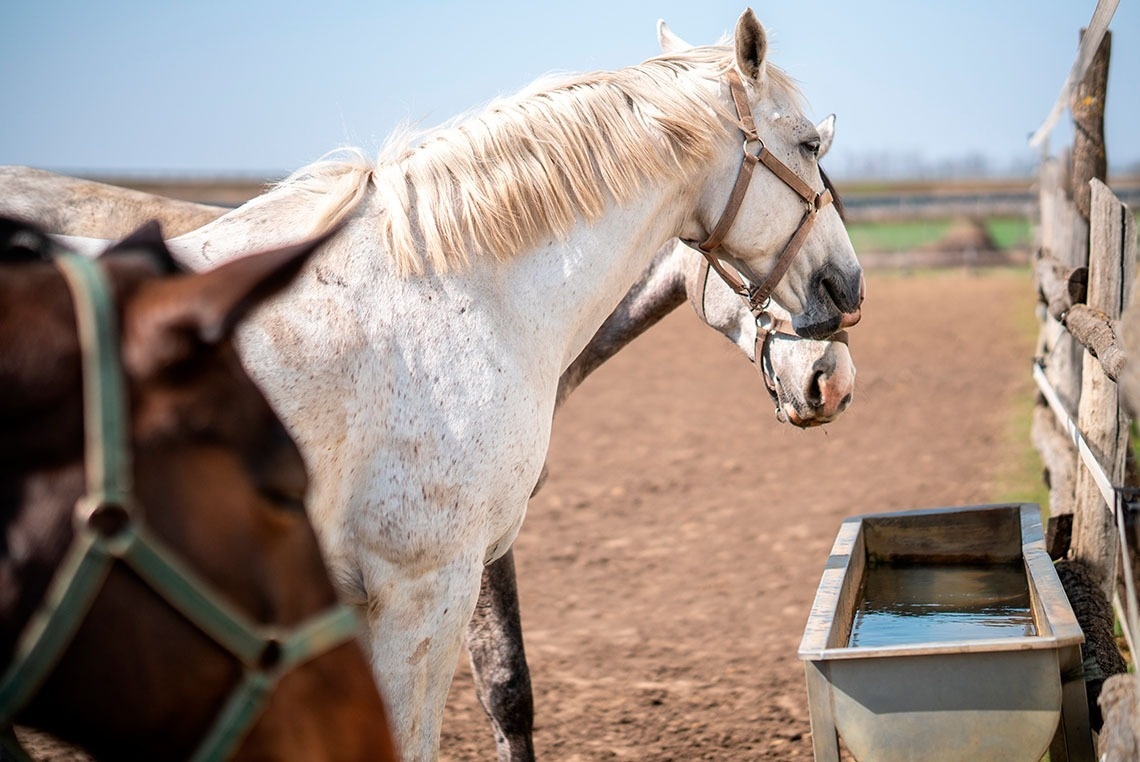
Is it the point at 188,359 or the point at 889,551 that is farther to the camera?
the point at 889,551

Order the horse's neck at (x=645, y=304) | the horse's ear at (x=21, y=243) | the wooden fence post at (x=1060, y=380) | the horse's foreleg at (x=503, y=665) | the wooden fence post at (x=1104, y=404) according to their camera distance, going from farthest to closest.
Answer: the wooden fence post at (x=1060, y=380) → the horse's neck at (x=645, y=304) → the wooden fence post at (x=1104, y=404) → the horse's foreleg at (x=503, y=665) → the horse's ear at (x=21, y=243)

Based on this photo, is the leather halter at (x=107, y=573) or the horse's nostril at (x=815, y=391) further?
the horse's nostril at (x=815, y=391)

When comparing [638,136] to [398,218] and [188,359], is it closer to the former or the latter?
[398,218]

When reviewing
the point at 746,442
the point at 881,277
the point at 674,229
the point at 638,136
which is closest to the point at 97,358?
the point at 638,136

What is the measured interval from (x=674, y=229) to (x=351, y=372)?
101cm

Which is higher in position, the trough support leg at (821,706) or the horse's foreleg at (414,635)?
the horse's foreleg at (414,635)

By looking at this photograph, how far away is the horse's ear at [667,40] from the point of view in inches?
119

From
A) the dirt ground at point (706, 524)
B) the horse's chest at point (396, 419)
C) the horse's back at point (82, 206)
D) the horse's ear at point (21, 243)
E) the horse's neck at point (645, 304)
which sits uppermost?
the horse's ear at point (21, 243)

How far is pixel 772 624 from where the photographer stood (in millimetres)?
4840

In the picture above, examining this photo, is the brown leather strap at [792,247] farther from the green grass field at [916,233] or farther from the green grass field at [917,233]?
the green grass field at [917,233]

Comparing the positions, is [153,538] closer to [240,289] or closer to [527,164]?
[240,289]

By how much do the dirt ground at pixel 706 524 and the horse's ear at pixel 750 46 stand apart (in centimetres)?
227

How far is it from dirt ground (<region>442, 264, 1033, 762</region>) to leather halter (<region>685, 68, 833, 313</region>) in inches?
67.8

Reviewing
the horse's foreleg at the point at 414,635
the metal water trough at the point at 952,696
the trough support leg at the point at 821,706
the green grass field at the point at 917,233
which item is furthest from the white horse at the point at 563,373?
the green grass field at the point at 917,233
